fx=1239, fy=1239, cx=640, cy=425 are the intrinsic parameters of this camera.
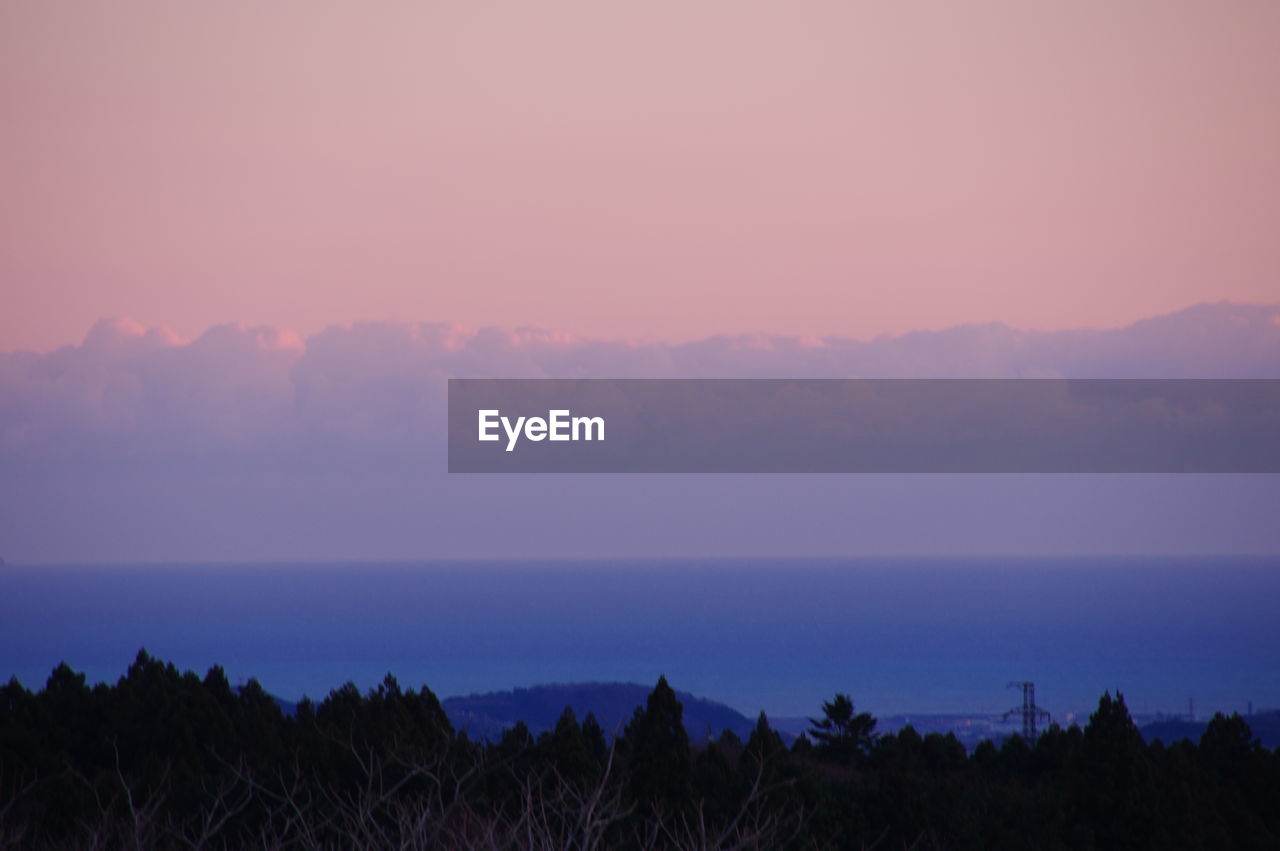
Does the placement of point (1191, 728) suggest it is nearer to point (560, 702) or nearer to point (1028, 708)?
point (1028, 708)

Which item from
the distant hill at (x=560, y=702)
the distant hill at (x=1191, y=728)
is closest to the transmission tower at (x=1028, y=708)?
the distant hill at (x=1191, y=728)

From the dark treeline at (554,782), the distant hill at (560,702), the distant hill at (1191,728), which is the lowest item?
the distant hill at (1191,728)

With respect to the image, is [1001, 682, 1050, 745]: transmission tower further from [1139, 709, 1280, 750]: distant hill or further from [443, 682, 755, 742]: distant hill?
[443, 682, 755, 742]: distant hill

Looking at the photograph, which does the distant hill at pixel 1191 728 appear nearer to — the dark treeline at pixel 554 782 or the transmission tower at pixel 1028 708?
the transmission tower at pixel 1028 708

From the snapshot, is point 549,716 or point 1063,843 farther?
point 549,716

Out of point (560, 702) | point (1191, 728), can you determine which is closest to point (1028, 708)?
point (1191, 728)

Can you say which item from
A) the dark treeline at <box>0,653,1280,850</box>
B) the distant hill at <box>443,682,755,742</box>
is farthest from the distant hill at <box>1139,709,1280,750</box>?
the dark treeline at <box>0,653,1280,850</box>

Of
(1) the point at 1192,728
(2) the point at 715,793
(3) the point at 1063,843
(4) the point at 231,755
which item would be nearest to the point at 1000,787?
(3) the point at 1063,843

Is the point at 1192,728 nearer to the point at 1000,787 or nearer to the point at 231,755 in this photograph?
the point at 1000,787
